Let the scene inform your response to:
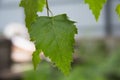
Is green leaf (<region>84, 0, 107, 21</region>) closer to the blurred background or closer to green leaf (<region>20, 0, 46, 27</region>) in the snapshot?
green leaf (<region>20, 0, 46, 27</region>)

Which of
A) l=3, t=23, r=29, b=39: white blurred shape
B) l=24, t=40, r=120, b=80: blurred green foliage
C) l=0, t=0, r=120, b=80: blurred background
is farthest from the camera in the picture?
Answer: l=3, t=23, r=29, b=39: white blurred shape

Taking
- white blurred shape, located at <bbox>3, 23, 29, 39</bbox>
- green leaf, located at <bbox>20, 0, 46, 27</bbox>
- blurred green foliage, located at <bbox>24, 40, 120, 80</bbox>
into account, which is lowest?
white blurred shape, located at <bbox>3, 23, 29, 39</bbox>

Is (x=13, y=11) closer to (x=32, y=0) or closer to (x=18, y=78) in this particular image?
(x=18, y=78)

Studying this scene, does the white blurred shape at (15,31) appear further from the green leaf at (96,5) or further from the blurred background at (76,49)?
the green leaf at (96,5)

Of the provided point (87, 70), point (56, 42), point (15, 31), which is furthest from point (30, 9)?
point (15, 31)

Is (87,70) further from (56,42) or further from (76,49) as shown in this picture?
(56,42)

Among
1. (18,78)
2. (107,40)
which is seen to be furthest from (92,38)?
(18,78)

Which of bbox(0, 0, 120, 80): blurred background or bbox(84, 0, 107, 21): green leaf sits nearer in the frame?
bbox(84, 0, 107, 21): green leaf

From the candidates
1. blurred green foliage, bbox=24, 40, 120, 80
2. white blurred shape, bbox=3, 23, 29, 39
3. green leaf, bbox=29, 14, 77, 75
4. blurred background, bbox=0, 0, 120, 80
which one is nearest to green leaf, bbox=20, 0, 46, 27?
green leaf, bbox=29, 14, 77, 75
